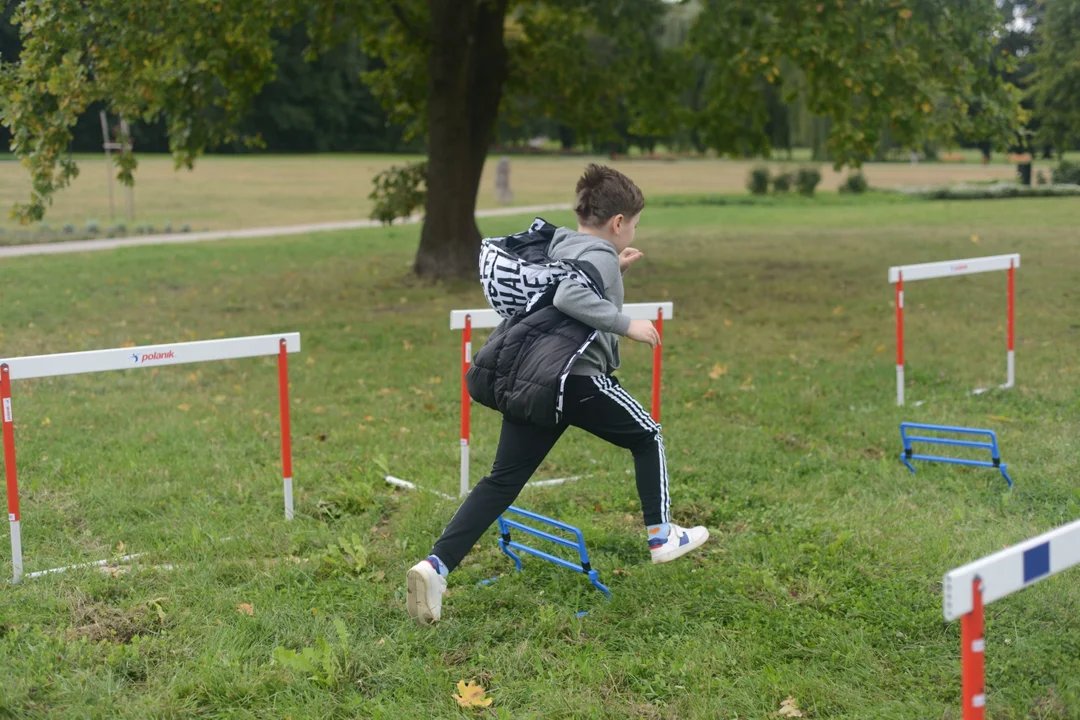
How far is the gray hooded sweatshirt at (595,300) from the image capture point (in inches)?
163

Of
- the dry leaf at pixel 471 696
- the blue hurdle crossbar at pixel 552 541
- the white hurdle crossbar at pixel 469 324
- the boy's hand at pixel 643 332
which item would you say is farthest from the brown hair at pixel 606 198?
the dry leaf at pixel 471 696

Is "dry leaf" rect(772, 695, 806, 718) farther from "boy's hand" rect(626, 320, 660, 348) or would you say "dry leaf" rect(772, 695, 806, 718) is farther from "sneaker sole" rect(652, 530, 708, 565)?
"boy's hand" rect(626, 320, 660, 348)

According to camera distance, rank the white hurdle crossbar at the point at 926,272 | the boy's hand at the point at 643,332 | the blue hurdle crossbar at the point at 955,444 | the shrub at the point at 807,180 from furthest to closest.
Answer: the shrub at the point at 807,180 < the white hurdle crossbar at the point at 926,272 < the blue hurdle crossbar at the point at 955,444 < the boy's hand at the point at 643,332

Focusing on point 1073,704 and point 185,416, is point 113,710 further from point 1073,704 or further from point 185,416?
point 185,416

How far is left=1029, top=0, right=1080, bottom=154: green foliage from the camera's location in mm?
17969

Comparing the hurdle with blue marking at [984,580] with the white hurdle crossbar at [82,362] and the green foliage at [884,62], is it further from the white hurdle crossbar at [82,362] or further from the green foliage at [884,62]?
the green foliage at [884,62]

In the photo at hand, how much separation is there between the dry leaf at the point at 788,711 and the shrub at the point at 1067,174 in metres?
33.4

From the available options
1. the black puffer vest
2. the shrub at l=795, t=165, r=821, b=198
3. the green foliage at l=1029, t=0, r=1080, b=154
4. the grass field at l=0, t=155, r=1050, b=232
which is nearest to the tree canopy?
the green foliage at l=1029, t=0, r=1080, b=154

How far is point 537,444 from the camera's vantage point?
448 cm

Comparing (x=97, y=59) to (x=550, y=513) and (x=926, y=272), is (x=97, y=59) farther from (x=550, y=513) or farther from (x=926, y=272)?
(x=926, y=272)

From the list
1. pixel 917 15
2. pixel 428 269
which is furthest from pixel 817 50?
pixel 428 269

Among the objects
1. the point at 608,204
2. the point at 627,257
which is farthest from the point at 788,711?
the point at 608,204

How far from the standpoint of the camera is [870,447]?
22.9 feet

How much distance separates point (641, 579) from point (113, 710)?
86.3 inches
